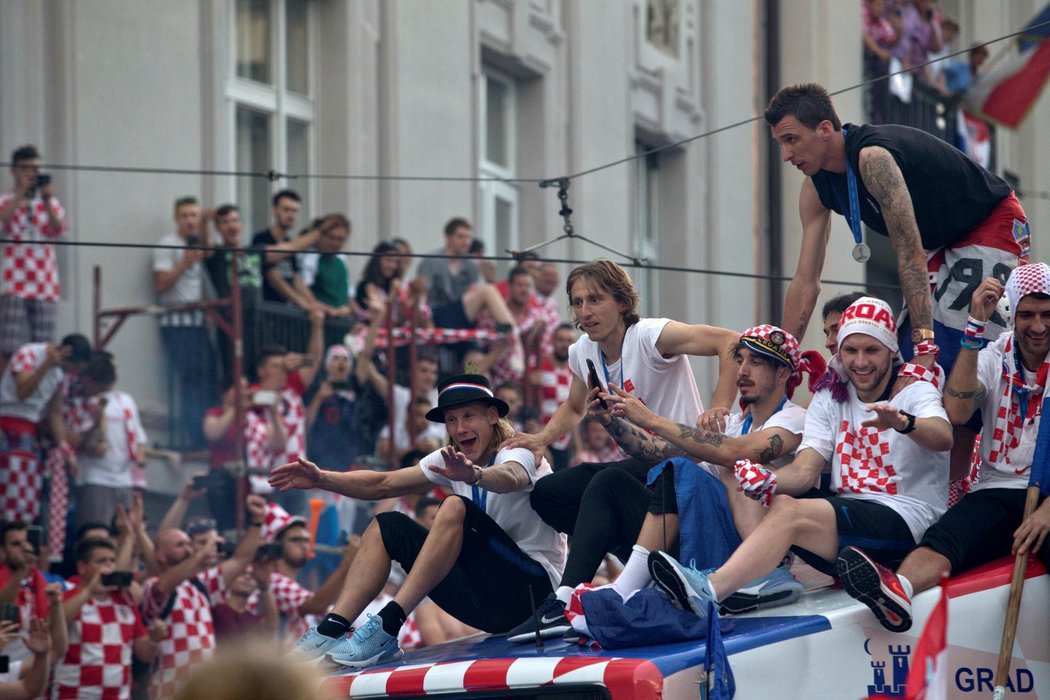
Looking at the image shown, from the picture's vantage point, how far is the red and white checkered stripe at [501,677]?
553cm

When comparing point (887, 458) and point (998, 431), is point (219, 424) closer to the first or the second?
point (887, 458)

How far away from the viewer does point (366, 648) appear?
22.3ft

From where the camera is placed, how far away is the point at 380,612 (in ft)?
22.6

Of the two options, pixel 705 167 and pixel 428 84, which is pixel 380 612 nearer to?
pixel 428 84

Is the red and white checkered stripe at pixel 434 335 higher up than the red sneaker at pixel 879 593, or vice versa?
the red and white checkered stripe at pixel 434 335

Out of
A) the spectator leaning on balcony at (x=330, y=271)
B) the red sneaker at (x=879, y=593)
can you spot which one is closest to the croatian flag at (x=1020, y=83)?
the spectator leaning on balcony at (x=330, y=271)

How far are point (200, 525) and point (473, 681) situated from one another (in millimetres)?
5067

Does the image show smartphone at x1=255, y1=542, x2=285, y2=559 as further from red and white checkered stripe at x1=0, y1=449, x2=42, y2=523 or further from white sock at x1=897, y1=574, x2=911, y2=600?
white sock at x1=897, y1=574, x2=911, y2=600

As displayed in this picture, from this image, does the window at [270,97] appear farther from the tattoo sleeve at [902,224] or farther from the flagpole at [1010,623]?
the flagpole at [1010,623]

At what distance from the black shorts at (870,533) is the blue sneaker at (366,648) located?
1541 mm

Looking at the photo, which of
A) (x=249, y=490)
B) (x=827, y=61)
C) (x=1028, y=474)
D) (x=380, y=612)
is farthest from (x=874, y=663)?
(x=827, y=61)

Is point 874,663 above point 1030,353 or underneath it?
underneath

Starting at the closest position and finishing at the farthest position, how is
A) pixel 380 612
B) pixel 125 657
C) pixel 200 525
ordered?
pixel 380 612
pixel 125 657
pixel 200 525

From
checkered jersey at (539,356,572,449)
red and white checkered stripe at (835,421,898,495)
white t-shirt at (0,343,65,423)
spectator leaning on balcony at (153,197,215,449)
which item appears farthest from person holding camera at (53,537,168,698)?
checkered jersey at (539,356,572,449)
